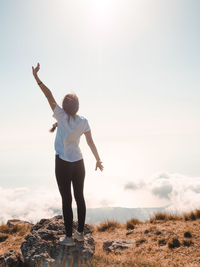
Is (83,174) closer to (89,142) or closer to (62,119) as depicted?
(89,142)

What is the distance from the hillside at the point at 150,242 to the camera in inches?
200

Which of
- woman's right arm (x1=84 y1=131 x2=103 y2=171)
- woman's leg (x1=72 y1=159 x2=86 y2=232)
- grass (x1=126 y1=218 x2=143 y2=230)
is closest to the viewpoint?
woman's leg (x1=72 y1=159 x2=86 y2=232)

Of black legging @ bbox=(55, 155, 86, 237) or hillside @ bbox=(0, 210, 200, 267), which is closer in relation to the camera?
black legging @ bbox=(55, 155, 86, 237)

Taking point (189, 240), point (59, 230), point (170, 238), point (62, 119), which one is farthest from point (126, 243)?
point (62, 119)

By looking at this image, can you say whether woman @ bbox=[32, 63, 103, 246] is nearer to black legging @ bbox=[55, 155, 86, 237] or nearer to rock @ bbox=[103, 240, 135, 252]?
black legging @ bbox=[55, 155, 86, 237]

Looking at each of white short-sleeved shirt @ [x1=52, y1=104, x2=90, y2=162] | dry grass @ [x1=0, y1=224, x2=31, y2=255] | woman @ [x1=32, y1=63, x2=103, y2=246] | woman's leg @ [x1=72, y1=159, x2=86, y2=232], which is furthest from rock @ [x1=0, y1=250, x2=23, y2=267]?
dry grass @ [x1=0, y1=224, x2=31, y2=255]

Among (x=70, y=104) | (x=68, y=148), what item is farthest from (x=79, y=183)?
(x=70, y=104)

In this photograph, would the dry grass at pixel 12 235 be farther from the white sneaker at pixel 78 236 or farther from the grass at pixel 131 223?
the grass at pixel 131 223

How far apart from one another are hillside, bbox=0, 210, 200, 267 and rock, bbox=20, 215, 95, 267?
301 millimetres

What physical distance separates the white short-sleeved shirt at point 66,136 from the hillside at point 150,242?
212 cm

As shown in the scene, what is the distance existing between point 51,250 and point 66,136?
2.47 meters

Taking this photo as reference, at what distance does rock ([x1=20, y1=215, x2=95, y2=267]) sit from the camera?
14.6 feet

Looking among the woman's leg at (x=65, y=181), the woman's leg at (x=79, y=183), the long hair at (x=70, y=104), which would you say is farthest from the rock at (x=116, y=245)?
the long hair at (x=70, y=104)

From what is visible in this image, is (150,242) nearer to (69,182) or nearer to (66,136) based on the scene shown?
(69,182)
